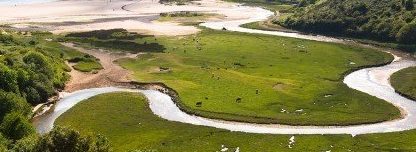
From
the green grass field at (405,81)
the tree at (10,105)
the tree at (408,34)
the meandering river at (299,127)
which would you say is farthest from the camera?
the tree at (408,34)

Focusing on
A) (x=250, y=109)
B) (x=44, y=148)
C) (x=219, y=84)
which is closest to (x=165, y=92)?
(x=219, y=84)

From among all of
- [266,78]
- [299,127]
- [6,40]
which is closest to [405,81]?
[266,78]

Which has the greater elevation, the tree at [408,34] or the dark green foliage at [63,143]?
the dark green foliage at [63,143]

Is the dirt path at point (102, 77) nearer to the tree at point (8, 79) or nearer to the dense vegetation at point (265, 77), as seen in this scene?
the dense vegetation at point (265, 77)

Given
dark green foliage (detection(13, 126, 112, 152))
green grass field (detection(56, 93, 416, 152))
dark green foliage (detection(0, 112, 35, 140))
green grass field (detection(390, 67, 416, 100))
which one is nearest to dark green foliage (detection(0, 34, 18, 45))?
green grass field (detection(56, 93, 416, 152))

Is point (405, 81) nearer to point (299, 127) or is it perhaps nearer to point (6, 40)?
point (299, 127)

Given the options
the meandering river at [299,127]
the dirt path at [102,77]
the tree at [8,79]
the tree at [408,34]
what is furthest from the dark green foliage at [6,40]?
the tree at [408,34]

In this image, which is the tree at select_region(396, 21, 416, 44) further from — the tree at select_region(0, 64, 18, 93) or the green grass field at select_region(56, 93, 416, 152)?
the tree at select_region(0, 64, 18, 93)
